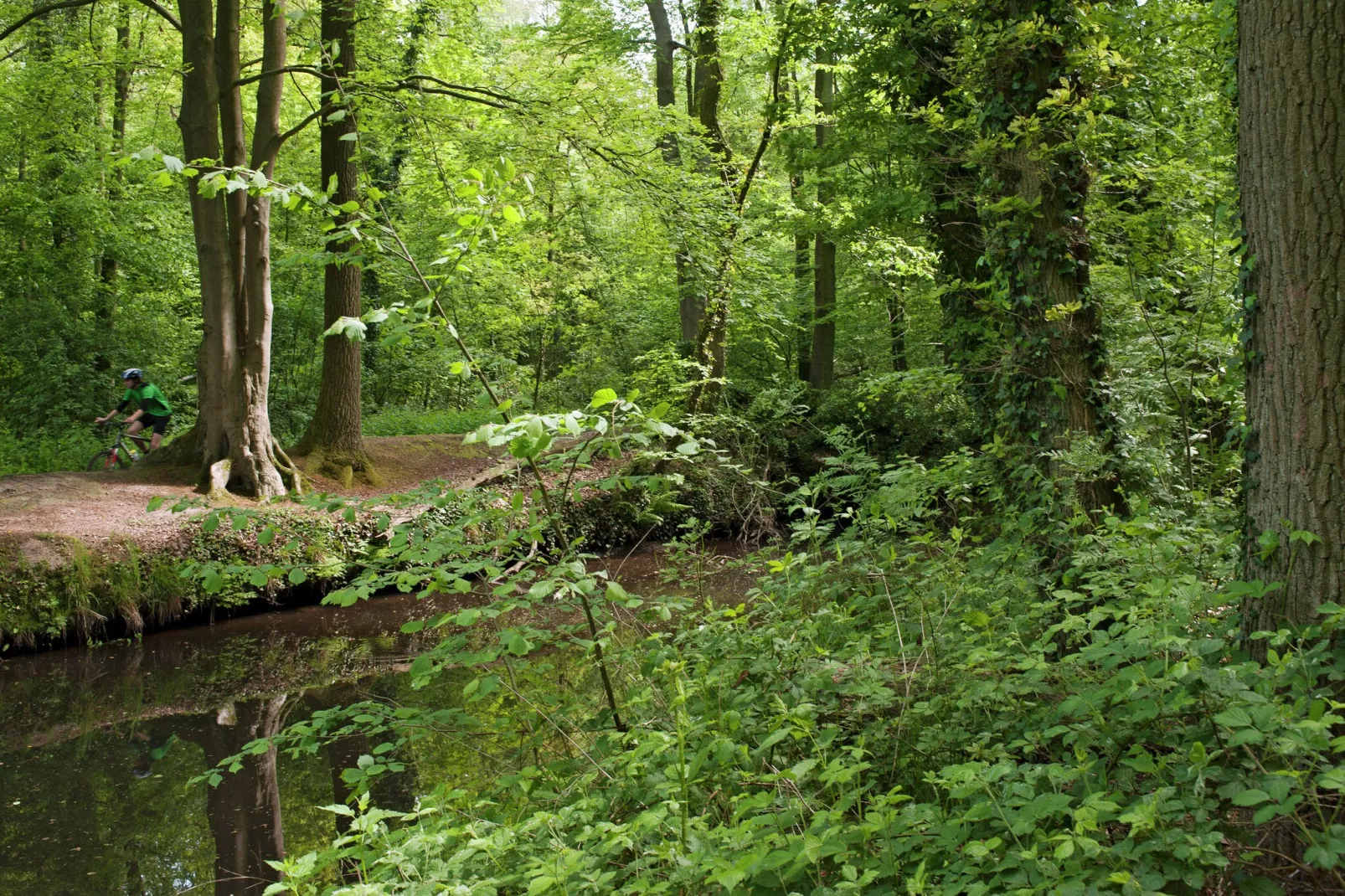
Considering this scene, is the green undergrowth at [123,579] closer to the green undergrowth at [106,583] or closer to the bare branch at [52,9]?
the green undergrowth at [106,583]

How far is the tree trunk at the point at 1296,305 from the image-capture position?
2.76 m

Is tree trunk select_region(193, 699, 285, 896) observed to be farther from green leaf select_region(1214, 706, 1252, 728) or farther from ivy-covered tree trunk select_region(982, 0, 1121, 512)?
ivy-covered tree trunk select_region(982, 0, 1121, 512)

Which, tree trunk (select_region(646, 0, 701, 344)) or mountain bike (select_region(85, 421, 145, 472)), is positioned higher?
tree trunk (select_region(646, 0, 701, 344))

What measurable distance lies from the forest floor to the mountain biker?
4.63 feet

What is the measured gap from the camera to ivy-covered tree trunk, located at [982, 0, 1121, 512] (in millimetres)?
4863

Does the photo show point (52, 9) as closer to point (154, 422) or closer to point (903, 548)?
point (154, 422)

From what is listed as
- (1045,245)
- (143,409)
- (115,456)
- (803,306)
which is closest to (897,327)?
(803,306)

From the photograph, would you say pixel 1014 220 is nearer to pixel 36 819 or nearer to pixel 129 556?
pixel 36 819

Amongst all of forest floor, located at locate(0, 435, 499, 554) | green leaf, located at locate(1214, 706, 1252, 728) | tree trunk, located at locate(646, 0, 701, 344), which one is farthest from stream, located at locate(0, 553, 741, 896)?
tree trunk, located at locate(646, 0, 701, 344)

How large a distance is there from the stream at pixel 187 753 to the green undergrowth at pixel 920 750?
0.86 m

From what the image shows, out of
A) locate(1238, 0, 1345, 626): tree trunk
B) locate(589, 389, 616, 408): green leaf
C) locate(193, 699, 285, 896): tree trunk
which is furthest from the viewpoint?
locate(193, 699, 285, 896): tree trunk

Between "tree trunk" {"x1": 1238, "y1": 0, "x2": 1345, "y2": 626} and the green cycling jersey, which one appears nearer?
"tree trunk" {"x1": 1238, "y1": 0, "x2": 1345, "y2": 626}

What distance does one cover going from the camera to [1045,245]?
497 centimetres

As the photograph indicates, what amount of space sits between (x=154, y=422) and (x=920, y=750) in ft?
42.3
